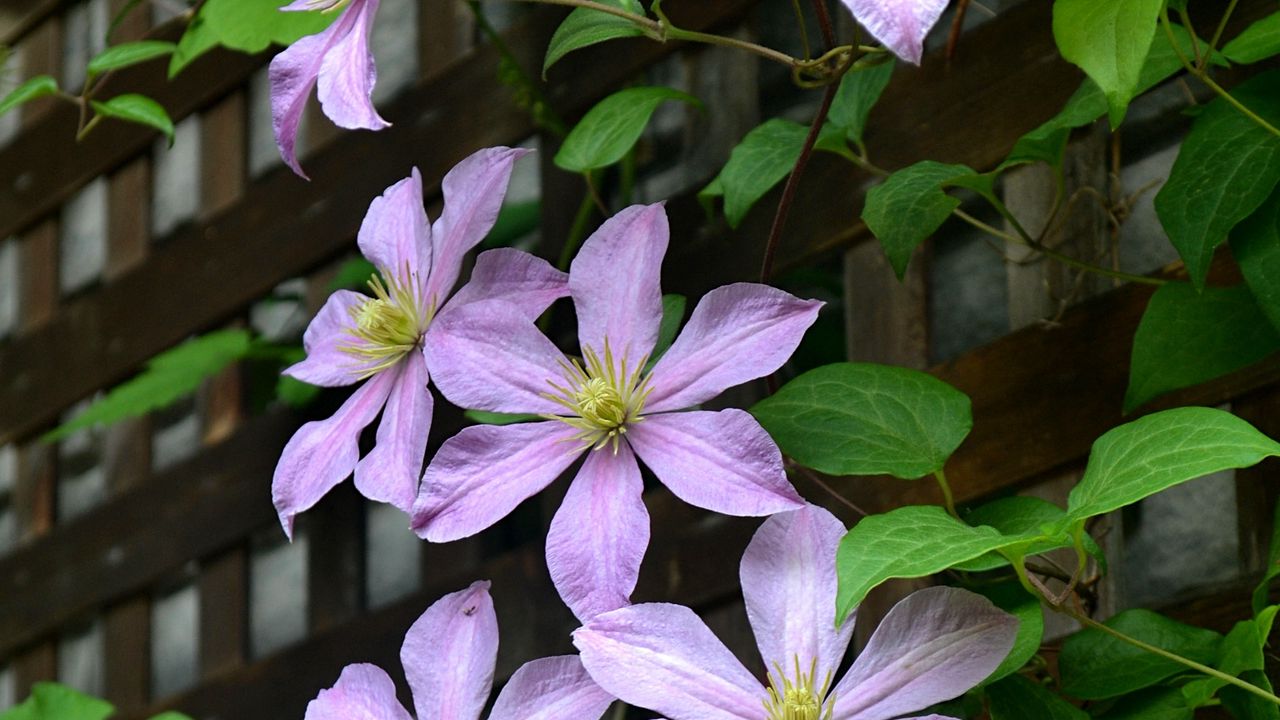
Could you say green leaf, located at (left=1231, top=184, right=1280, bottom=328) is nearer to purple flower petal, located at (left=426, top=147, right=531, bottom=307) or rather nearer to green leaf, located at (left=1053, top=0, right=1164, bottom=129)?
green leaf, located at (left=1053, top=0, right=1164, bottom=129)

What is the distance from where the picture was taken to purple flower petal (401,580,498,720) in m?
0.65

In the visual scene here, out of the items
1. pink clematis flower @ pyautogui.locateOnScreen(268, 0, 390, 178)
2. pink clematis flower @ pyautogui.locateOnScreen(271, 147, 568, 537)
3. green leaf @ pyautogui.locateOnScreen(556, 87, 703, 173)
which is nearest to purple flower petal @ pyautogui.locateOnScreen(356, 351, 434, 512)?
pink clematis flower @ pyautogui.locateOnScreen(271, 147, 568, 537)

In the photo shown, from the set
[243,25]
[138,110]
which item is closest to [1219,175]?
[138,110]

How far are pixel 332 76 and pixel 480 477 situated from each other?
0.62 feet

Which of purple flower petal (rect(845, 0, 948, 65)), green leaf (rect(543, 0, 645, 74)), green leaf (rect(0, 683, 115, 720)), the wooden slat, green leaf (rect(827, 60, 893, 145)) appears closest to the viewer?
purple flower petal (rect(845, 0, 948, 65))

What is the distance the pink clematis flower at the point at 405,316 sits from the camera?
26.2 inches

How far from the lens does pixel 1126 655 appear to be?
0.68 metres

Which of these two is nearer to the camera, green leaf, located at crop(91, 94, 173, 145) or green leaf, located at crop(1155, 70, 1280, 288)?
→ green leaf, located at crop(1155, 70, 1280, 288)

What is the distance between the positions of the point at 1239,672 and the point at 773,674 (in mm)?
205

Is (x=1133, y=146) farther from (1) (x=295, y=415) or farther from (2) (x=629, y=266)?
(1) (x=295, y=415)

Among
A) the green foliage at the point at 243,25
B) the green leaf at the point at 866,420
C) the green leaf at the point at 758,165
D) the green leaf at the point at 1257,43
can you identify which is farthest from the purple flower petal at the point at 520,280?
the green foliage at the point at 243,25

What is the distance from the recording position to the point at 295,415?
1.57m

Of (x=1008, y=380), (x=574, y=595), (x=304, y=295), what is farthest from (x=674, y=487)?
(x=304, y=295)

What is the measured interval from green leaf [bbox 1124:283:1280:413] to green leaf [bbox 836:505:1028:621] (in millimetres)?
235
